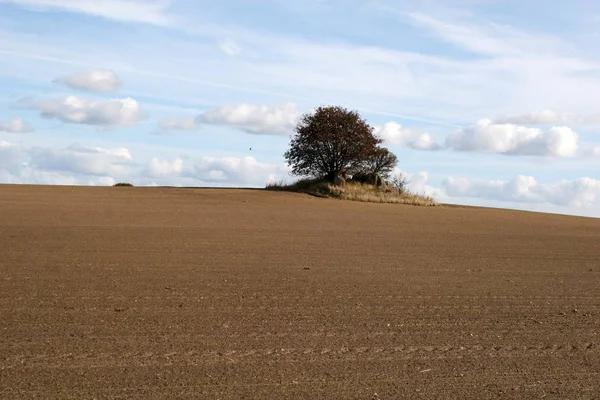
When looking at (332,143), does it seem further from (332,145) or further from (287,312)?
(287,312)

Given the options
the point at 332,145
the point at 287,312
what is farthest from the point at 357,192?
the point at 287,312

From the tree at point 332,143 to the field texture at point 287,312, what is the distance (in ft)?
55.6

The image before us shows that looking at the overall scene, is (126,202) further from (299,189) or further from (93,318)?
(93,318)

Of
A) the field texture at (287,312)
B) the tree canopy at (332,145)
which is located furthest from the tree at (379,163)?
the field texture at (287,312)

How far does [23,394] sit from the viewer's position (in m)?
8.37

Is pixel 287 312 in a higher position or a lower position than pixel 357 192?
lower

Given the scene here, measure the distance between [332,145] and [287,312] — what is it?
30345 mm

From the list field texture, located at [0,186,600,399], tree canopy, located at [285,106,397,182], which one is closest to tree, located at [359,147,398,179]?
Result: tree canopy, located at [285,106,397,182]

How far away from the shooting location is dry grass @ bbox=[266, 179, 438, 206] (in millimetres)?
39906

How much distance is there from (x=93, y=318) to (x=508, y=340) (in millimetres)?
5994

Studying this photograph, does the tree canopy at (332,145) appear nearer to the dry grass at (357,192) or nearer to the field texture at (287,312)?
the dry grass at (357,192)

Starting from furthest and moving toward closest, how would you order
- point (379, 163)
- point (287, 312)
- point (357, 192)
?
1. point (379, 163)
2. point (357, 192)
3. point (287, 312)

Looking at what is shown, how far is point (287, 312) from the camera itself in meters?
12.8

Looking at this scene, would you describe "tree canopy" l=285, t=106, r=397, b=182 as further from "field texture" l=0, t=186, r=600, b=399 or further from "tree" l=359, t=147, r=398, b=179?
"field texture" l=0, t=186, r=600, b=399
